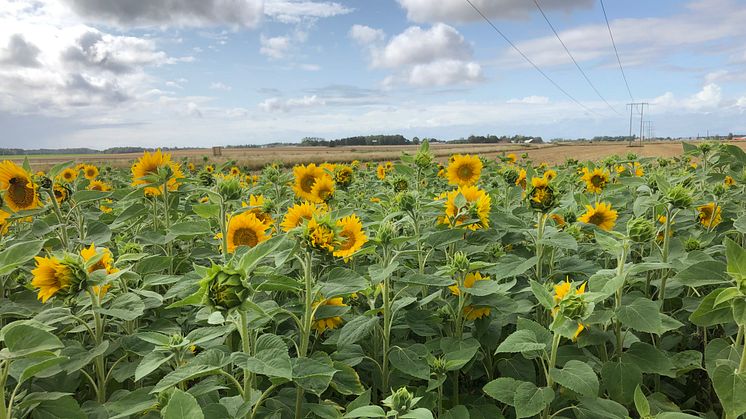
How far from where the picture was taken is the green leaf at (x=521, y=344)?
1.32 meters

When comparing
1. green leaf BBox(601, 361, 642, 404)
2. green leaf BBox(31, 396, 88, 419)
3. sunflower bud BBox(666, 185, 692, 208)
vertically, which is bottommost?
green leaf BBox(601, 361, 642, 404)

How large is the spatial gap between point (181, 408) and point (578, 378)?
1.07 metres

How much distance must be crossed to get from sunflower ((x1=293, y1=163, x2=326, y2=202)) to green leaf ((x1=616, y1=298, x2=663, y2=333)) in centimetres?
208

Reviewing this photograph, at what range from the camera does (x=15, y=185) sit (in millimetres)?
2430

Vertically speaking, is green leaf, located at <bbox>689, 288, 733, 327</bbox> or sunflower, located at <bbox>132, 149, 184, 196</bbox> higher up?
sunflower, located at <bbox>132, 149, 184, 196</bbox>

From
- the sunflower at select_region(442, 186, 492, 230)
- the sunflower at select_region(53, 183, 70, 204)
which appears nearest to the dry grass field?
the sunflower at select_region(53, 183, 70, 204)

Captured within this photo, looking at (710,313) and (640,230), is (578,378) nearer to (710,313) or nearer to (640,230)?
(710,313)

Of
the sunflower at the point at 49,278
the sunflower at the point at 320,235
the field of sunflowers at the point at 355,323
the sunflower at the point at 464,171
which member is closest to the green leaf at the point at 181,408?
the field of sunflowers at the point at 355,323

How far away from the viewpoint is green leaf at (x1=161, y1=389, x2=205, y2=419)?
0.98 metres

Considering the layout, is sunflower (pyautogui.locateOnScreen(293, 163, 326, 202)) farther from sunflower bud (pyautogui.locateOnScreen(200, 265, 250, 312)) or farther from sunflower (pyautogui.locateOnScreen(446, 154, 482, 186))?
sunflower bud (pyautogui.locateOnScreen(200, 265, 250, 312))

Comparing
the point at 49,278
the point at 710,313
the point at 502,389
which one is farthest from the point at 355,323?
the point at 710,313

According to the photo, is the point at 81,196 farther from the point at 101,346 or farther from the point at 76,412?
the point at 76,412

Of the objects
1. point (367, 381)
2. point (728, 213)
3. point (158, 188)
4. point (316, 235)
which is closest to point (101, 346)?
point (316, 235)

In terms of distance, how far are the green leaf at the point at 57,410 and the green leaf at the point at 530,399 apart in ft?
4.12
